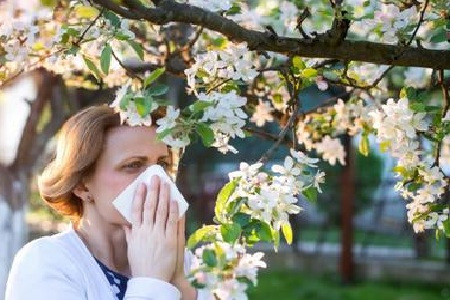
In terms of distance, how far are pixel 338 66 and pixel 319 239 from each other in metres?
8.64

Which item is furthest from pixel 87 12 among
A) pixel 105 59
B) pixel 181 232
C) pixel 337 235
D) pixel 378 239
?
pixel 337 235

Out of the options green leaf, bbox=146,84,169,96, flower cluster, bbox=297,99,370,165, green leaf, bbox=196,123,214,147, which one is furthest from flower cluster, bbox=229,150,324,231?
flower cluster, bbox=297,99,370,165

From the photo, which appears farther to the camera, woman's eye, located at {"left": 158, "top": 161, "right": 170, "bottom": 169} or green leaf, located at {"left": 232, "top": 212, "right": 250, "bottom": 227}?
woman's eye, located at {"left": 158, "top": 161, "right": 170, "bottom": 169}

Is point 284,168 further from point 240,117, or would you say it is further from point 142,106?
point 142,106

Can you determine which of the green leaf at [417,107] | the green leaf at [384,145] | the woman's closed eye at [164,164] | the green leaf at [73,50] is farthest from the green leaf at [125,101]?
the green leaf at [384,145]

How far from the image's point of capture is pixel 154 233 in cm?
220

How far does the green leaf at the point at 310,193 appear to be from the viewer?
83.5 inches

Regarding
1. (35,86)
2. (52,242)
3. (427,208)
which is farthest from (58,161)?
(35,86)

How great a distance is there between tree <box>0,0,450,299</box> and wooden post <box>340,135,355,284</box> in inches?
262

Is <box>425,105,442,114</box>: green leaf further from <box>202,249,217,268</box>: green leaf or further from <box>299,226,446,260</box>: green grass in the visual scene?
<box>299,226,446,260</box>: green grass

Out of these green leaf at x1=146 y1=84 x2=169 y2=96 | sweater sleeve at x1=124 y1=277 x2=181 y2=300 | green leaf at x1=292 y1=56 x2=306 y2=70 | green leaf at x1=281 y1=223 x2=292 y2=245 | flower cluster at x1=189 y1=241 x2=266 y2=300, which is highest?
green leaf at x1=292 y1=56 x2=306 y2=70

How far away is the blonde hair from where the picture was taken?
241 centimetres

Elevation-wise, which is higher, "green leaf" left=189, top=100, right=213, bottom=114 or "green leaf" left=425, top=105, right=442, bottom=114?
"green leaf" left=425, top=105, right=442, bottom=114

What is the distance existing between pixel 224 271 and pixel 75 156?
2.56 ft
